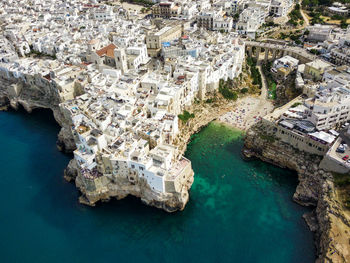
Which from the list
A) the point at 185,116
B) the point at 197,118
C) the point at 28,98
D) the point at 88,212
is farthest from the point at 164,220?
the point at 28,98

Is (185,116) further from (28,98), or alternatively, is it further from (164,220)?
(28,98)

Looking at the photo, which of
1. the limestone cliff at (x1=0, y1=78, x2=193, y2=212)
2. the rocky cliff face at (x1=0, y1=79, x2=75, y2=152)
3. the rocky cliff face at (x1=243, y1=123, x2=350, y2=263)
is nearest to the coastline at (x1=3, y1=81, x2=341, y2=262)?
the rocky cliff face at (x1=0, y1=79, x2=75, y2=152)

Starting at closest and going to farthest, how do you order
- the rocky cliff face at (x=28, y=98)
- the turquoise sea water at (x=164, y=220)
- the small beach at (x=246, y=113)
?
the turquoise sea water at (x=164, y=220)
the small beach at (x=246, y=113)
the rocky cliff face at (x=28, y=98)

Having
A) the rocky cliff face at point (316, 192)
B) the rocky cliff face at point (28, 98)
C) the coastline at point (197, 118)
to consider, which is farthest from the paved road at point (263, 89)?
the rocky cliff face at point (28, 98)

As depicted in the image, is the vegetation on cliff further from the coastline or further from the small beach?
the small beach

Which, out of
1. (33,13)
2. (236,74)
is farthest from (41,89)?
(33,13)

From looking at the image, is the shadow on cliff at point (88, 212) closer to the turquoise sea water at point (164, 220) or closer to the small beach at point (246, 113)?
the turquoise sea water at point (164, 220)

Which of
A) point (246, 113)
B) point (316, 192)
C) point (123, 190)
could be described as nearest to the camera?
point (316, 192)
